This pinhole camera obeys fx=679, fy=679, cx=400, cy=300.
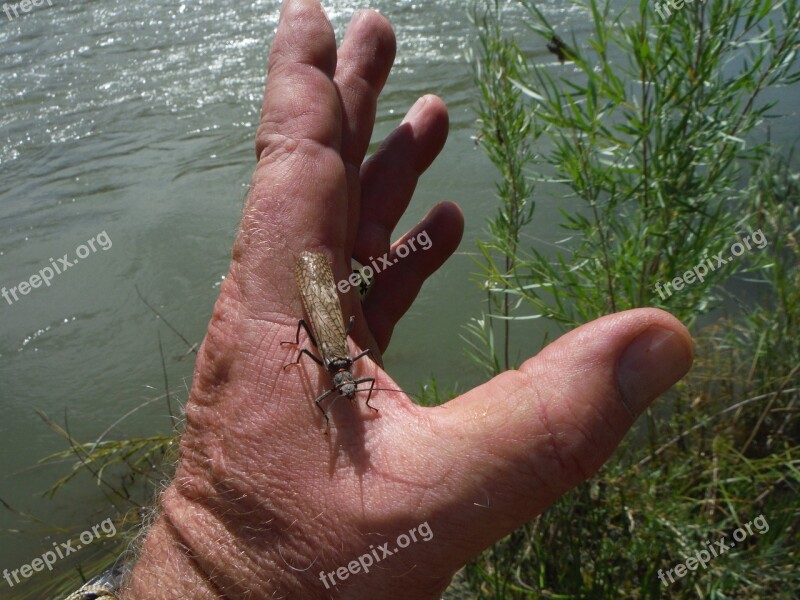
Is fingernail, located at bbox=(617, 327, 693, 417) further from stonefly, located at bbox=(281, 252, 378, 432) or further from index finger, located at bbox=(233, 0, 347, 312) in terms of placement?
index finger, located at bbox=(233, 0, 347, 312)

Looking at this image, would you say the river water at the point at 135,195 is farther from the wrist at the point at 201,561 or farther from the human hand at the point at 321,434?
the human hand at the point at 321,434

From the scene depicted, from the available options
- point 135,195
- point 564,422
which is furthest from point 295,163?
point 135,195

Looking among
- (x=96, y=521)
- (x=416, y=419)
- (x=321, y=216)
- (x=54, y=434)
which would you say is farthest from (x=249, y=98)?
(x=416, y=419)

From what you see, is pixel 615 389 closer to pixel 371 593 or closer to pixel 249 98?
pixel 371 593

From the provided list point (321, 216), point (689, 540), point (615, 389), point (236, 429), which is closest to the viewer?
point (615, 389)

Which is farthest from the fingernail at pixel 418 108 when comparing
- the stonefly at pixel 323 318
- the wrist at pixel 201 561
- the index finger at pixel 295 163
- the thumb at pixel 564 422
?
the wrist at pixel 201 561

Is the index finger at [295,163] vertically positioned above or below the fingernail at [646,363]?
above

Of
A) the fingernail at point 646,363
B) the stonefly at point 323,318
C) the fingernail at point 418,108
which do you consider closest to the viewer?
the fingernail at point 646,363

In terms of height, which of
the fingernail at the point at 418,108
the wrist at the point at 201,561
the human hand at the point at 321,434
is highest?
the fingernail at the point at 418,108

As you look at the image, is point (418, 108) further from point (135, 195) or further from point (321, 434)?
point (135, 195)
